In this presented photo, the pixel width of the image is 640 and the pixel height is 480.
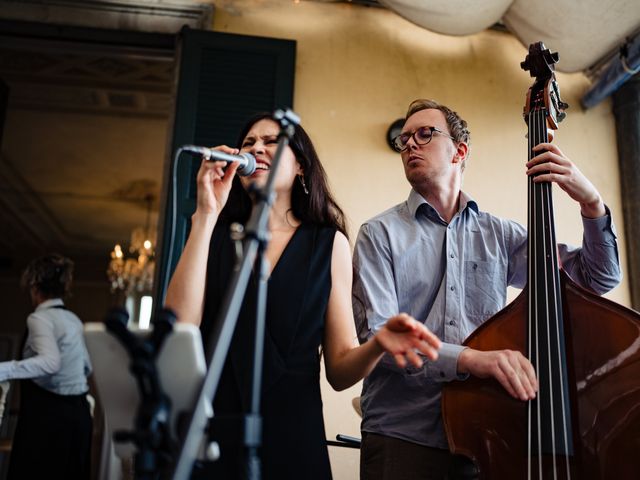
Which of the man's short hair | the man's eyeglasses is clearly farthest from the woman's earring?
the man's short hair

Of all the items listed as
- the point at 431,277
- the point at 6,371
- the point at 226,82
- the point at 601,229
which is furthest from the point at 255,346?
the point at 6,371

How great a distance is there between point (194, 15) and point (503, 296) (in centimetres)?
229

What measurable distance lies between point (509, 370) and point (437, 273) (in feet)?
1.49

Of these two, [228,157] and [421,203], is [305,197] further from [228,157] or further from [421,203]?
[228,157]

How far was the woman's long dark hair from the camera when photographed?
1783 millimetres

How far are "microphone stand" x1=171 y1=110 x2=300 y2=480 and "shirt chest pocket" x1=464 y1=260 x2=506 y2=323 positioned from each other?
88 cm

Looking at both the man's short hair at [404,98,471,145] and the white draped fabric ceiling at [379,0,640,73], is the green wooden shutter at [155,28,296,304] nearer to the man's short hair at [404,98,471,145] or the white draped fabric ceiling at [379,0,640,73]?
the white draped fabric ceiling at [379,0,640,73]

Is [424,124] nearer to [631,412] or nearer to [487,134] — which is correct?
[631,412]

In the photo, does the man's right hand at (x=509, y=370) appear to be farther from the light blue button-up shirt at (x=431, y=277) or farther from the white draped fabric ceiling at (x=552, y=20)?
the white draped fabric ceiling at (x=552, y=20)

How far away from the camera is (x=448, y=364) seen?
1420 mm

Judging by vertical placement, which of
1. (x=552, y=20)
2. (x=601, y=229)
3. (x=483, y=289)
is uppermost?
(x=552, y=20)

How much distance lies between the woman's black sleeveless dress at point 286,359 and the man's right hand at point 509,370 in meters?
0.36

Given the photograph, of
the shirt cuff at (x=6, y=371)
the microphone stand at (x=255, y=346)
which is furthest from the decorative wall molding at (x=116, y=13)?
the microphone stand at (x=255, y=346)

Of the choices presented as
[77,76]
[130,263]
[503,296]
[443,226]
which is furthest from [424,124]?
[130,263]
